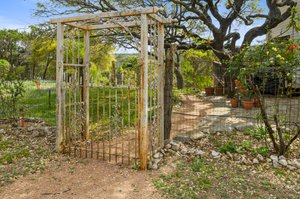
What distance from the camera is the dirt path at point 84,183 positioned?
9.79 ft

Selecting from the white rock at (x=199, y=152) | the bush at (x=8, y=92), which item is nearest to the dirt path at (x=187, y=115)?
the white rock at (x=199, y=152)

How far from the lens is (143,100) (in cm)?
359

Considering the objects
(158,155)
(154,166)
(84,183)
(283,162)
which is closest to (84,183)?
(84,183)

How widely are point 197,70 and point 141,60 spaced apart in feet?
34.2

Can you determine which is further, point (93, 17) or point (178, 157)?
point (178, 157)

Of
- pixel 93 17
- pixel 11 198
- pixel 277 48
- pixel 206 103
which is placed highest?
pixel 93 17

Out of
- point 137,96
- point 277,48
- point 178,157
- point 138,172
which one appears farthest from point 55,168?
point 277,48

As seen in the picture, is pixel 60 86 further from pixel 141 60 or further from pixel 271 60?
pixel 271 60

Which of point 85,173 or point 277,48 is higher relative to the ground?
point 277,48

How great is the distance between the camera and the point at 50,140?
5027 mm

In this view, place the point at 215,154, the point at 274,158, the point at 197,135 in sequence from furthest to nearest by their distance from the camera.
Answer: the point at 197,135 → the point at 215,154 → the point at 274,158

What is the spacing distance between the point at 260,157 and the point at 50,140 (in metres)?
3.80

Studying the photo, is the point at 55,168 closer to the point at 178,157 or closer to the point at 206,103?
the point at 178,157

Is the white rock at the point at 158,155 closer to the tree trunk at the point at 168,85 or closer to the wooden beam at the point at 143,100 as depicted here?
the wooden beam at the point at 143,100
